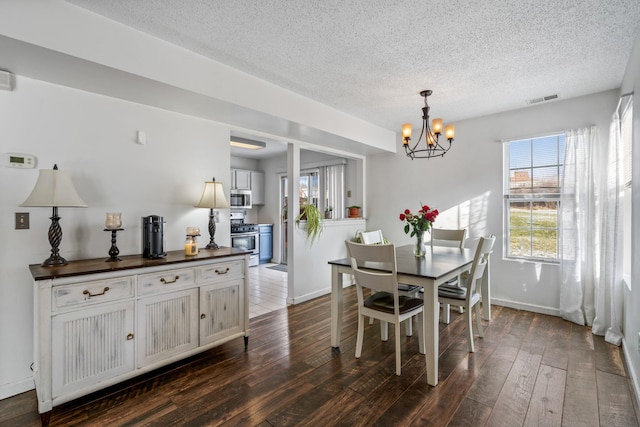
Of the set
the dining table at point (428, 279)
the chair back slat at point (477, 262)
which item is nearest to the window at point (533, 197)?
the dining table at point (428, 279)

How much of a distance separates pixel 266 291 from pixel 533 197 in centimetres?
396

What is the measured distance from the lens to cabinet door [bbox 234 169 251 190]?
6.73 m

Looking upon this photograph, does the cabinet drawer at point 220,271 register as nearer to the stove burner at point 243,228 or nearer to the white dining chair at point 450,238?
the white dining chair at point 450,238

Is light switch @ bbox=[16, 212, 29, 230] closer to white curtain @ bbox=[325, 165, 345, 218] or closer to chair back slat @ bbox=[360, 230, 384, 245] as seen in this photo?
chair back slat @ bbox=[360, 230, 384, 245]

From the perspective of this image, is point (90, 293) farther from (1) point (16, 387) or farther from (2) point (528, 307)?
(2) point (528, 307)

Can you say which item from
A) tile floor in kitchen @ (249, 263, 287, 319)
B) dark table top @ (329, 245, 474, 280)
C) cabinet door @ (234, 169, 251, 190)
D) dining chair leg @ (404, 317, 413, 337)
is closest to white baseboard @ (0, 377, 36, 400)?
tile floor in kitchen @ (249, 263, 287, 319)

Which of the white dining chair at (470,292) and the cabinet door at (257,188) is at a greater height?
the cabinet door at (257,188)

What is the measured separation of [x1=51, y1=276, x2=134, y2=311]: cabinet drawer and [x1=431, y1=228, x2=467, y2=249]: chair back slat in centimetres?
337

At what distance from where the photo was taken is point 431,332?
2236 millimetres

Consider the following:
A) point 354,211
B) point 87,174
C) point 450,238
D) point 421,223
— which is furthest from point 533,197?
point 87,174

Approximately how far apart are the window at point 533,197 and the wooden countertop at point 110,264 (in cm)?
354

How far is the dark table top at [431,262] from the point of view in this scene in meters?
2.39

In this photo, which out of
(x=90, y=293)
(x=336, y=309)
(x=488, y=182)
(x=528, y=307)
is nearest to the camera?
(x=90, y=293)

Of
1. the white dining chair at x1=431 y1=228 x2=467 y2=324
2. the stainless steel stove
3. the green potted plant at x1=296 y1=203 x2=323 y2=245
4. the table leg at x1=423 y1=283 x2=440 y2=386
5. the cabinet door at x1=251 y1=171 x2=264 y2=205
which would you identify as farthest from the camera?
the cabinet door at x1=251 y1=171 x2=264 y2=205
